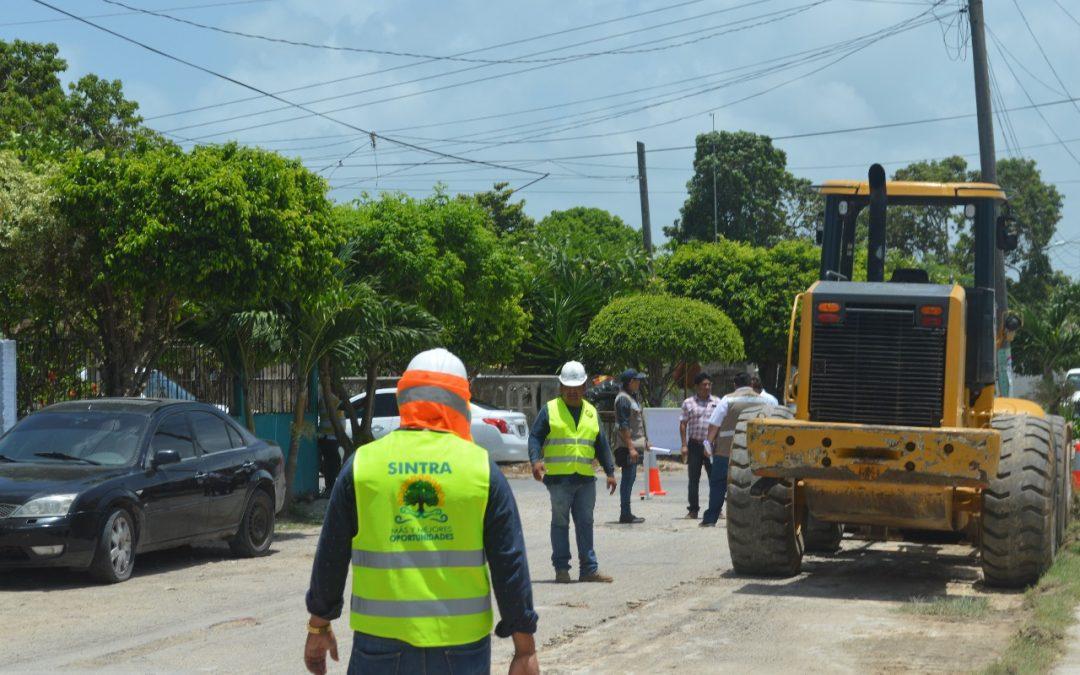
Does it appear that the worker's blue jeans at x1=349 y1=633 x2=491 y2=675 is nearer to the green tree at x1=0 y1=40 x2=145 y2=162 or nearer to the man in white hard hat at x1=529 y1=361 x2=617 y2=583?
the man in white hard hat at x1=529 y1=361 x2=617 y2=583

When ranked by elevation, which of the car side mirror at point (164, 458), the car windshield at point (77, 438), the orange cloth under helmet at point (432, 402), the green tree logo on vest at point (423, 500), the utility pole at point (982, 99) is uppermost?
the utility pole at point (982, 99)

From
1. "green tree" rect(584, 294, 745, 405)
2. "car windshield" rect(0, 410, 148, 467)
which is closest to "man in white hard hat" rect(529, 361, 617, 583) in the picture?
"car windshield" rect(0, 410, 148, 467)

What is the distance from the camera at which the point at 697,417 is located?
1800 centimetres

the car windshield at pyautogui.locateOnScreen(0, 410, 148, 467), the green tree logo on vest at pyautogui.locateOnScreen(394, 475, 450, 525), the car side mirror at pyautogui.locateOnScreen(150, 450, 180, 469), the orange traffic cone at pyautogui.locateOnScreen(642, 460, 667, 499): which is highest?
the green tree logo on vest at pyautogui.locateOnScreen(394, 475, 450, 525)

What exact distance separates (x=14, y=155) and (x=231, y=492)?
4.72 meters

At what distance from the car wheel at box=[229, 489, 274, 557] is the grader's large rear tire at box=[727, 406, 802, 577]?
490 centimetres

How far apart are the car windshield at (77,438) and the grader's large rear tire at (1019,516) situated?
712 cm

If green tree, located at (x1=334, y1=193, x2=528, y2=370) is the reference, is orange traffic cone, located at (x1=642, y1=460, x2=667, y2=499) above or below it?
below

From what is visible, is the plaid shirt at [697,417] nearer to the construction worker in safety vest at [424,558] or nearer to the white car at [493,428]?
the white car at [493,428]

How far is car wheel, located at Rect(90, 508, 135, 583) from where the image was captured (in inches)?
469

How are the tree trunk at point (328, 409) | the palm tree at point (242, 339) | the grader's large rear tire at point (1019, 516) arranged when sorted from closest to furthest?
the grader's large rear tire at point (1019, 516) → the palm tree at point (242, 339) → the tree trunk at point (328, 409)

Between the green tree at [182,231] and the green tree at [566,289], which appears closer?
the green tree at [182,231]

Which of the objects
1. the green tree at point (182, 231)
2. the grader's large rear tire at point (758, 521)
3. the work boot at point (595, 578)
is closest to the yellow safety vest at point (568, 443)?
the work boot at point (595, 578)

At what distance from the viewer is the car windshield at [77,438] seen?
12.8 meters
